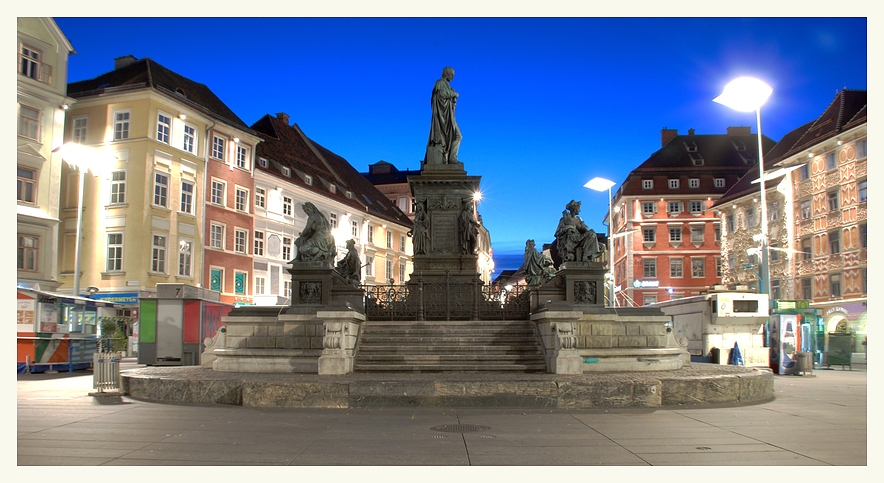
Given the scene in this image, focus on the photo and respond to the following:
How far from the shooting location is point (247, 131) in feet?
148

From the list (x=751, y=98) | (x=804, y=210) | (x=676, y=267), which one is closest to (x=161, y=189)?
(x=751, y=98)

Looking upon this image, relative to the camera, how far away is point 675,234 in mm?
67500

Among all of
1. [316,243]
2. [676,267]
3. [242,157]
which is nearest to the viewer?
[316,243]

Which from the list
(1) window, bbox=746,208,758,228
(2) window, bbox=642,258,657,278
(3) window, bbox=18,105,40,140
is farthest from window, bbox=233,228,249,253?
(1) window, bbox=746,208,758,228

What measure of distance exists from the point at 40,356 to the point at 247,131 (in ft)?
82.0

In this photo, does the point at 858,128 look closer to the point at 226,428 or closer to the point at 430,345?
the point at 430,345

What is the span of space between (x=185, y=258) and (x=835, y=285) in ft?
128

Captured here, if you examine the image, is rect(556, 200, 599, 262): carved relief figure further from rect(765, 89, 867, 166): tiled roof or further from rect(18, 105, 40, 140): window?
rect(765, 89, 867, 166): tiled roof

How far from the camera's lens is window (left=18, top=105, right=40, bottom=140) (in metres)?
31.4

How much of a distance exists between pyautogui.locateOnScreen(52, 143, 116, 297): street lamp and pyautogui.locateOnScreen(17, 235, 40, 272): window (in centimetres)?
174

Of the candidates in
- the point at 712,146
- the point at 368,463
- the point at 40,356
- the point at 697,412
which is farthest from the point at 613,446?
the point at 712,146

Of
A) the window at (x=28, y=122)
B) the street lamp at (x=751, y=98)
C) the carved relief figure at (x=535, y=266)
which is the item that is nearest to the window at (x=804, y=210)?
the street lamp at (x=751, y=98)

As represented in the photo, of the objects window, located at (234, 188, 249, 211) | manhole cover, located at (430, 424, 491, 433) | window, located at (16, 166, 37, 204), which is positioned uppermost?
window, located at (234, 188, 249, 211)

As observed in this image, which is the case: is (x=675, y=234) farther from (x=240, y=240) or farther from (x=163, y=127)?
(x=163, y=127)
